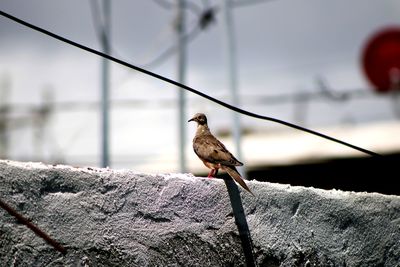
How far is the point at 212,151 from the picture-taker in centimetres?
561

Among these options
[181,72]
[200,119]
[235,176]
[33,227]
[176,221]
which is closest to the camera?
[33,227]

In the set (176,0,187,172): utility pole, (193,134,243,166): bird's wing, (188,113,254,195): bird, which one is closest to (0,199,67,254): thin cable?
(188,113,254,195): bird

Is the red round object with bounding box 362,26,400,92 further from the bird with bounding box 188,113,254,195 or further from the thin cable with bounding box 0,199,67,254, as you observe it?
the thin cable with bounding box 0,199,67,254

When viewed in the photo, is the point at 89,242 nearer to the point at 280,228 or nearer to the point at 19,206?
the point at 19,206

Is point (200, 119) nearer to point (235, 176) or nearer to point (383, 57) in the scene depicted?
point (235, 176)

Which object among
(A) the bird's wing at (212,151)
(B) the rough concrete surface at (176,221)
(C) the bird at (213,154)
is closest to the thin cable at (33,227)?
(B) the rough concrete surface at (176,221)

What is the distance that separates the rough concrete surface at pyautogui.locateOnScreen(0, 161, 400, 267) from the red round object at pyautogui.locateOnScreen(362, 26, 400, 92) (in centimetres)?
1417

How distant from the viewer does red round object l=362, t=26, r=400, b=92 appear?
19000 mm

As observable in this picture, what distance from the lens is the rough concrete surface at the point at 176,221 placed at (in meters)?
4.05

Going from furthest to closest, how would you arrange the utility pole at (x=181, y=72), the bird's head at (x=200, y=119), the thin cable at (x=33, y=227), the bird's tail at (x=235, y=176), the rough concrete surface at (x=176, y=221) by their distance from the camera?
1. the utility pole at (x=181, y=72)
2. the bird's head at (x=200, y=119)
3. the bird's tail at (x=235, y=176)
4. the rough concrete surface at (x=176, y=221)
5. the thin cable at (x=33, y=227)

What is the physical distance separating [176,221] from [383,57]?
15.2m

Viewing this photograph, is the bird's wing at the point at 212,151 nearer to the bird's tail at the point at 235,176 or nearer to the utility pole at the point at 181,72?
the bird's tail at the point at 235,176

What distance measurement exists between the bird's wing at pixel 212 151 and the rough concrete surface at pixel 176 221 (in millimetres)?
680

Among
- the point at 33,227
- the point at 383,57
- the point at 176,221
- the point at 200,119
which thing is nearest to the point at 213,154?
the point at 200,119
